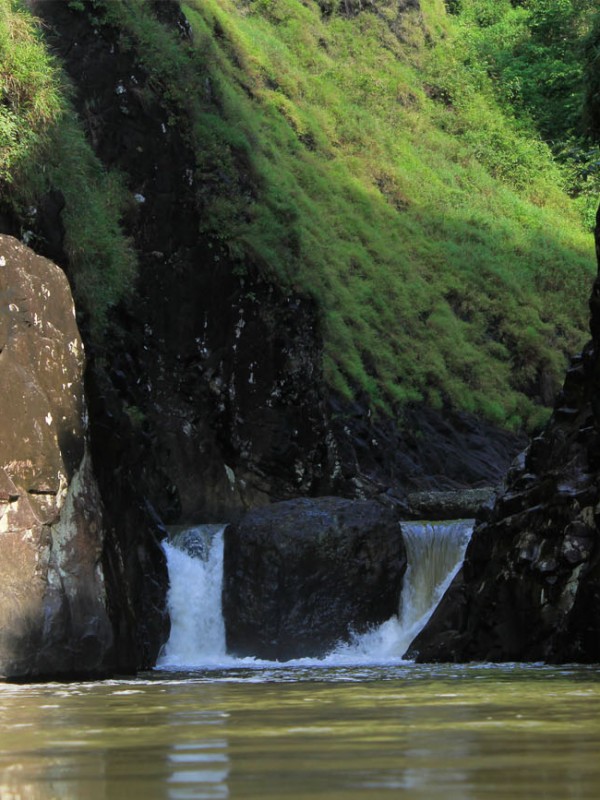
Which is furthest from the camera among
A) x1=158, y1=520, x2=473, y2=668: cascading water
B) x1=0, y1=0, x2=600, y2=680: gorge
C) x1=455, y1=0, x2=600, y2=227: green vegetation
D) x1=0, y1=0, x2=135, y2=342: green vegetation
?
x1=455, y1=0, x2=600, y2=227: green vegetation

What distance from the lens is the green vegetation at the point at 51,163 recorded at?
15.0m

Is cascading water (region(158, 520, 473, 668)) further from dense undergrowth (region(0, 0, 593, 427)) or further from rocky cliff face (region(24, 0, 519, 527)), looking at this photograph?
dense undergrowth (region(0, 0, 593, 427))

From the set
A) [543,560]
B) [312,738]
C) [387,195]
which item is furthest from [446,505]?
[312,738]

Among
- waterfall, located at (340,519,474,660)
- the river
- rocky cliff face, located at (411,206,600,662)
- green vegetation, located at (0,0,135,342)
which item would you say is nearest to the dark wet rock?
waterfall, located at (340,519,474,660)

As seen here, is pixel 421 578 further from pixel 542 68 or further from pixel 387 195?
pixel 542 68

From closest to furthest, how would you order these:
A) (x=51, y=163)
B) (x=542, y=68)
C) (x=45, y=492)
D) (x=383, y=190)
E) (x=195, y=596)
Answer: (x=45, y=492) → (x=51, y=163) → (x=195, y=596) → (x=383, y=190) → (x=542, y=68)

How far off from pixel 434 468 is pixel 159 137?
341 inches

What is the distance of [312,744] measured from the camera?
409 cm

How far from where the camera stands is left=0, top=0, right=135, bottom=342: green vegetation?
49.3ft

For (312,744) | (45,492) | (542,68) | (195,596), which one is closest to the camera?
(312,744)

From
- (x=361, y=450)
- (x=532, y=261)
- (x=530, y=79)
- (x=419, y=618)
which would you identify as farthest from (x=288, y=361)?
(x=530, y=79)

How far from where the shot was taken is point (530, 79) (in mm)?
46438

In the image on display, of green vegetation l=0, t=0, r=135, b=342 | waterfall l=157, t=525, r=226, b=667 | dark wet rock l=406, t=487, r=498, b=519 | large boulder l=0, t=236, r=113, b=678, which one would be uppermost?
green vegetation l=0, t=0, r=135, b=342

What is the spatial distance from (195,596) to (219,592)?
34 centimetres
